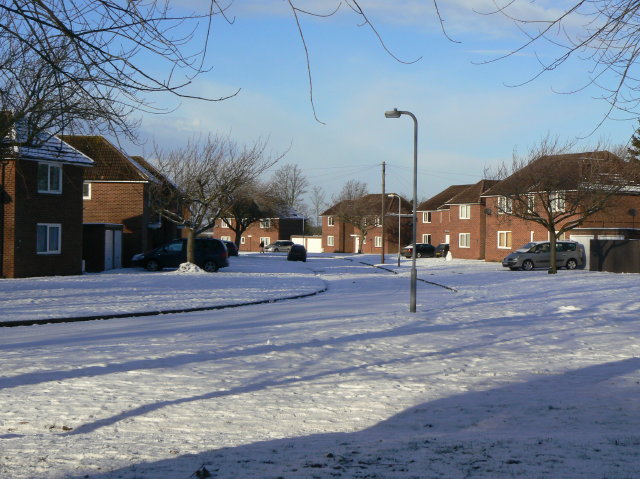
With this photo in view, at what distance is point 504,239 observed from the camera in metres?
55.5

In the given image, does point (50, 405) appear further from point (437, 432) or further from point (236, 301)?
point (236, 301)

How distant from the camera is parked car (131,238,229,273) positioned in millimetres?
37844

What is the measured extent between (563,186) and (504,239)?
19.9 m

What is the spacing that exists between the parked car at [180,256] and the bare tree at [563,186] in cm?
1558

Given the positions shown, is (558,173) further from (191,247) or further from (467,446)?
(467,446)

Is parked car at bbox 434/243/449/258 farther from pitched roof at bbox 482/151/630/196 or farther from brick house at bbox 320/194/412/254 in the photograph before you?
pitched roof at bbox 482/151/630/196

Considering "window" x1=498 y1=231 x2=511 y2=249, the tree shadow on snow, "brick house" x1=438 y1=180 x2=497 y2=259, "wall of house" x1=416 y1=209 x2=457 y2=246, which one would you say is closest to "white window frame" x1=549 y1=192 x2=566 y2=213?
"window" x1=498 y1=231 x2=511 y2=249

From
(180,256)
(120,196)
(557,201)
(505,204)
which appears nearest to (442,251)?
(505,204)

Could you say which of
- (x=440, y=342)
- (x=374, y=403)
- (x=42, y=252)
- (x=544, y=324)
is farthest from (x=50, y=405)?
(x=42, y=252)

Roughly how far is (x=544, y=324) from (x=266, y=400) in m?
9.80

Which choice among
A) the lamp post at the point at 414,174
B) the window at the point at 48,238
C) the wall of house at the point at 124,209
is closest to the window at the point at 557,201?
the lamp post at the point at 414,174

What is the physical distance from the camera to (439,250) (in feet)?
224

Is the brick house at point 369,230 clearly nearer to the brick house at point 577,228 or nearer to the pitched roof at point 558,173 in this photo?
the brick house at point 577,228

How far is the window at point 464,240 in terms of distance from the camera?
210 ft
